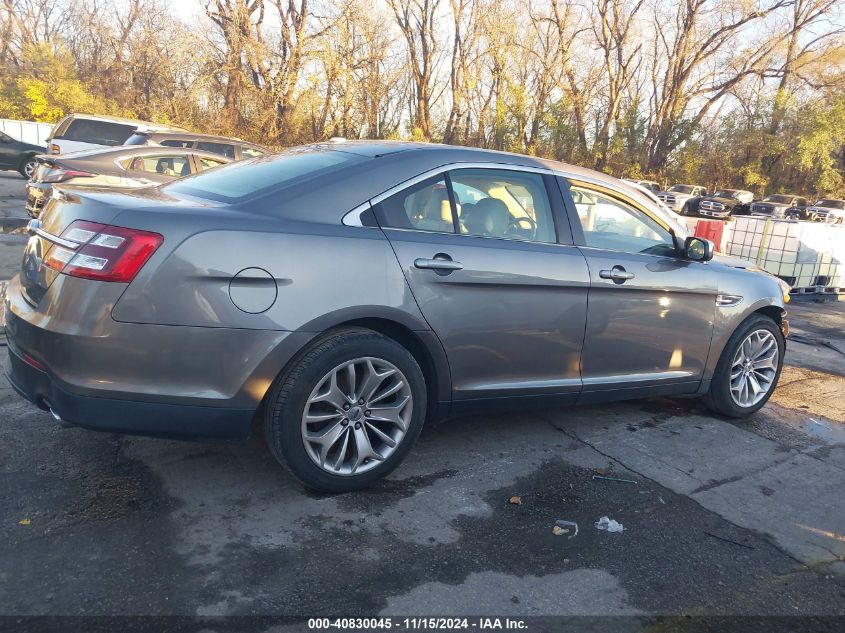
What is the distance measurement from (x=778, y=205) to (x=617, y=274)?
30.7 m

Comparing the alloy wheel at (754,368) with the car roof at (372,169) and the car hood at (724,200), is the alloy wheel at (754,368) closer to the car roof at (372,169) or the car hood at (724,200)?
the car roof at (372,169)

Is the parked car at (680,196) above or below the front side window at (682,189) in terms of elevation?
below

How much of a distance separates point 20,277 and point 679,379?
3788 mm

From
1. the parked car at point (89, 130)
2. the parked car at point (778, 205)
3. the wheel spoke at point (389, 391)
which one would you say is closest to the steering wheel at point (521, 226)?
the wheel spoke at point (389, 391)

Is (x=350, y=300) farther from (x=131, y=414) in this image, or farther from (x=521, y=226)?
(x=521, y=226)

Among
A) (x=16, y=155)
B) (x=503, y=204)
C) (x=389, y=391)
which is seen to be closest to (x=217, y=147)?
(x=503, y=204)

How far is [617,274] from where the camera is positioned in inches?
158

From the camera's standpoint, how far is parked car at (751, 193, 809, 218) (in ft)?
99.4

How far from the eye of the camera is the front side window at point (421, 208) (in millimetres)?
3369

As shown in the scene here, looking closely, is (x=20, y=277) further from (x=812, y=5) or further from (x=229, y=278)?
(x=812, y=5)

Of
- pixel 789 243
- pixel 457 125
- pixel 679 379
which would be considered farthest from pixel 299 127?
pixel 679 379

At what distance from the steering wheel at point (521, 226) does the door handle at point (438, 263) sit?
49cm

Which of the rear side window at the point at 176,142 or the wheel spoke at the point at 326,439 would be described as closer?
the wheel spoke at the point at 326,439

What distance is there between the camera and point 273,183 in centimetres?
337
